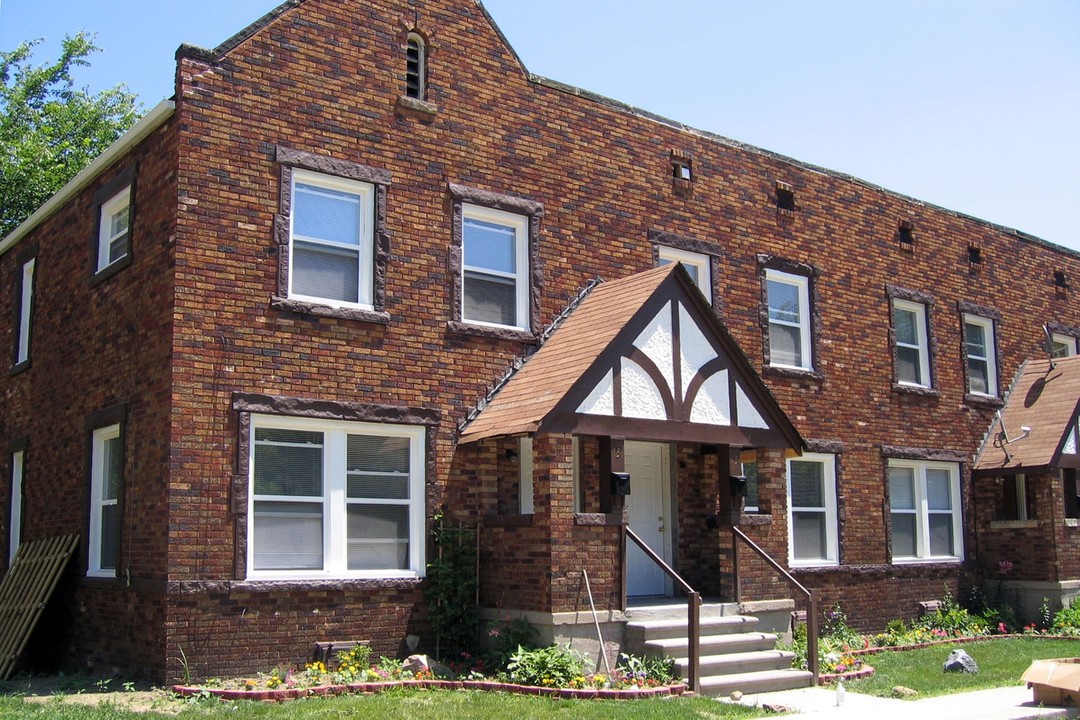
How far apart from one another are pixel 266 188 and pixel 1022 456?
540 inches

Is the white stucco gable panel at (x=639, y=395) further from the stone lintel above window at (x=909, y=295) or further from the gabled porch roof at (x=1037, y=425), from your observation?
the gabled porch roof at (x=1037, y=425)

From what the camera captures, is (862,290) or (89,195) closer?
(89,195)

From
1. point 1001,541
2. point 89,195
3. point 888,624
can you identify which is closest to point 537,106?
point 89,195

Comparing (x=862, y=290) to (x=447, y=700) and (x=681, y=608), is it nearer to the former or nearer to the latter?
(x=681, y=608)

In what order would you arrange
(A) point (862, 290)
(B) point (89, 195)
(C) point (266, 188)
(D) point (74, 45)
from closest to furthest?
(C) point (266, 188), (B) point (89, 195), (A) point (862, 290), (D) point (74, 45)

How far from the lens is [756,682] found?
11594 mm

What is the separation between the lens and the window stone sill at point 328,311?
12016 millimetres

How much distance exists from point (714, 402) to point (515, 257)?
3240 millimetres

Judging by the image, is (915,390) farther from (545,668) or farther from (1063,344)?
(545,668)

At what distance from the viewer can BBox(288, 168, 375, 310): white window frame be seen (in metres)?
12.4

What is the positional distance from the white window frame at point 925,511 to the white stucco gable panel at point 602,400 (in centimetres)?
794

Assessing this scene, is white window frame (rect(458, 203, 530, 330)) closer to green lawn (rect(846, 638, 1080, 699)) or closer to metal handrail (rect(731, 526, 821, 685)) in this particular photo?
metal handrail (rect(731, 526, 821, 685))

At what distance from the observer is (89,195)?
1457cm

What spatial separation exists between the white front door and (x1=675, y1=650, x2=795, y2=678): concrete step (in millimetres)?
2191
